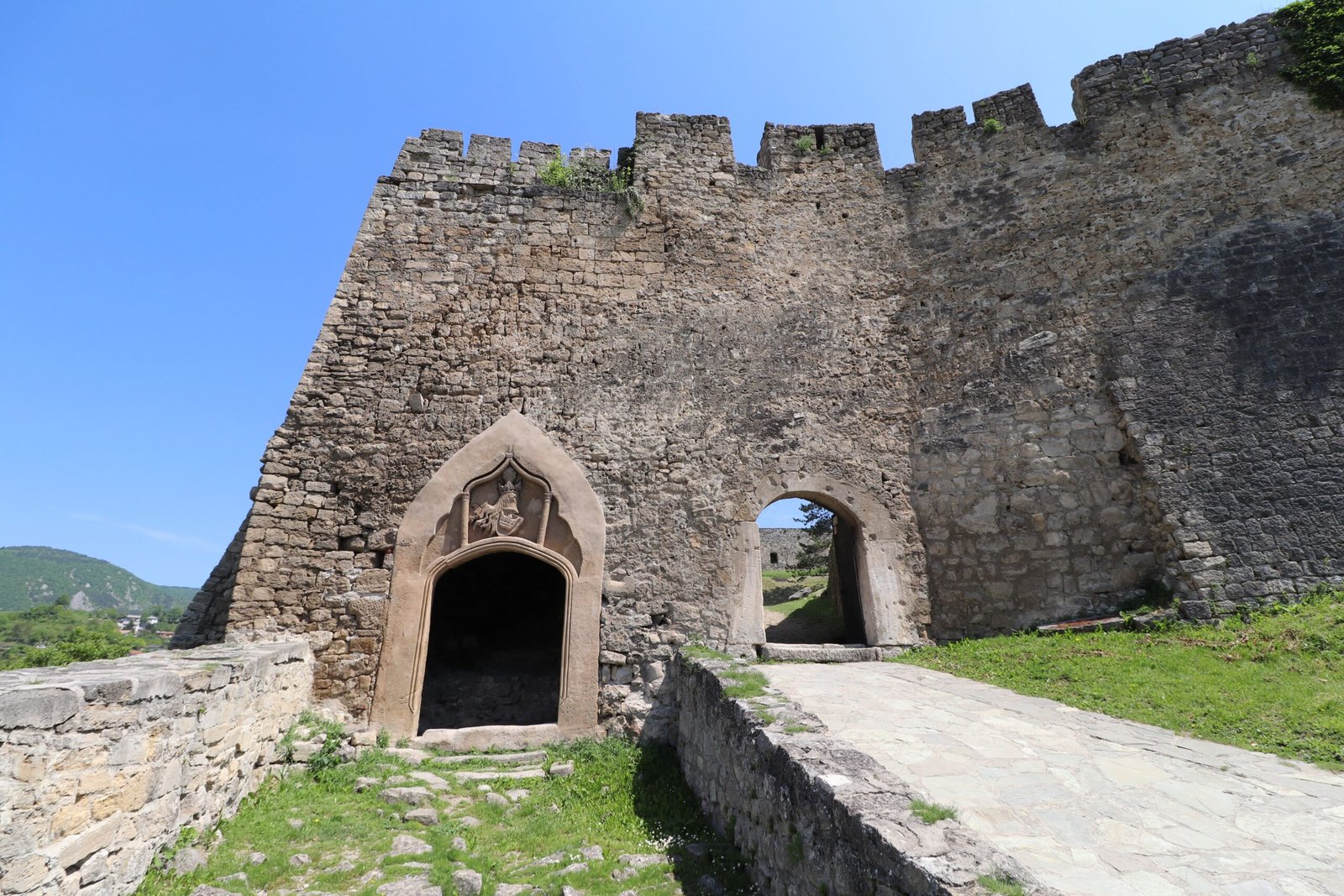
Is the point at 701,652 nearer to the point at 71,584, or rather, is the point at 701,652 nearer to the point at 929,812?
the point at 929,812

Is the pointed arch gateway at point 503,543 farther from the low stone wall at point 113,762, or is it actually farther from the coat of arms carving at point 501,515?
the low stone wall at point 113,762

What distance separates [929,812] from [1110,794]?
1449 millimetres

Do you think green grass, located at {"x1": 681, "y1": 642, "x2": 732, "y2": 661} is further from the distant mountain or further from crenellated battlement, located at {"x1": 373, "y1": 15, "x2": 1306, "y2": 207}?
the distant mountain

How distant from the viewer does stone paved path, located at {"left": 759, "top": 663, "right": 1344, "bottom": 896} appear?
2561 millimetres

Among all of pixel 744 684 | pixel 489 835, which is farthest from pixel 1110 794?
pixel 489 835

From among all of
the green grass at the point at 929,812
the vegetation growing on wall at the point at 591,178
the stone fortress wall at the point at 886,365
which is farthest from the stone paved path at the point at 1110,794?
the vegetation growing on wall at the point at 591,178

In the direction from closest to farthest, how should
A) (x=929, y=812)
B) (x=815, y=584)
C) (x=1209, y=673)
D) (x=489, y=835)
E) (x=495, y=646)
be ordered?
(x=929, y=812) → (x=489, y=835) → (x=1209, y=673) → (x=495, y=646) → (x=815, y=584)

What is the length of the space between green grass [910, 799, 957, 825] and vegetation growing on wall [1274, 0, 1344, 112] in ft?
39.4

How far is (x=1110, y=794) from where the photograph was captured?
338 cm

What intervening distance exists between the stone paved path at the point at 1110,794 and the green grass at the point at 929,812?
1.08 feet

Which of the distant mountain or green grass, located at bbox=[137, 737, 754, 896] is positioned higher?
the distant mountain

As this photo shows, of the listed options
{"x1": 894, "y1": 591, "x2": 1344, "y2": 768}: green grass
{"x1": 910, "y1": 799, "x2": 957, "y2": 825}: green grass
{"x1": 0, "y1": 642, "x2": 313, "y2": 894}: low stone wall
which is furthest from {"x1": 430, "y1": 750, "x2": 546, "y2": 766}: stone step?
{"x1": 910, "y1": 799, "x2": 957, "y2": 825}: green grass

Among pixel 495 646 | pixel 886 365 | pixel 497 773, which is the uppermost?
pixel 886 365

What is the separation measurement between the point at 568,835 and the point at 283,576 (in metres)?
4.57
